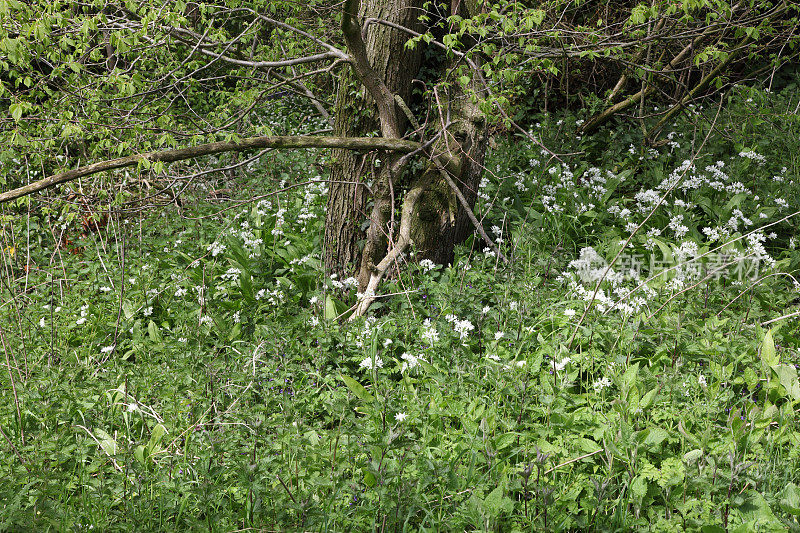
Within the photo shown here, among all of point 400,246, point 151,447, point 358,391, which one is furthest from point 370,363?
point 400,246

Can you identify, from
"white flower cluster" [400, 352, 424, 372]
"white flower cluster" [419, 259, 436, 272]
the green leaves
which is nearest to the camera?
the green leaves

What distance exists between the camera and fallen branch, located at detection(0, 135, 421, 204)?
10.0 ft

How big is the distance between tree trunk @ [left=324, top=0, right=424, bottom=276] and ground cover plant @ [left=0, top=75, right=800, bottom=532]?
0.26m

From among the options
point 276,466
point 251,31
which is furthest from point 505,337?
point 251,31

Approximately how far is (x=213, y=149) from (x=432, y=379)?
1731mm

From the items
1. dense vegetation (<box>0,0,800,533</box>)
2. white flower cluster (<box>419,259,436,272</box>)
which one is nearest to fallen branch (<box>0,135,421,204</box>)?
dense vegetation (<box>0,0,800,533</box>)

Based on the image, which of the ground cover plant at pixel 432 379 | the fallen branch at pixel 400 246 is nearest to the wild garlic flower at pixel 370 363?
the ground cover plant at pixel 432 379

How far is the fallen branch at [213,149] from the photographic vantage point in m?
3.05

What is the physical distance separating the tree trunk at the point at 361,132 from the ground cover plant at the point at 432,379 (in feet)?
→ 0.87

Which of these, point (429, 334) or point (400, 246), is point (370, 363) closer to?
point (429, 334)

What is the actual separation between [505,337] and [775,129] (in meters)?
4.69

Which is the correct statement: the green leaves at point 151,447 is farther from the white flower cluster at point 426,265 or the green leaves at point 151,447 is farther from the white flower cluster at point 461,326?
the white flower cluster at point 426,265

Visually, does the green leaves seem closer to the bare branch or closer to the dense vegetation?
the dense vegetation

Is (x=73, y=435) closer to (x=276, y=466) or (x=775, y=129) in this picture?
(x=276, y=466)
